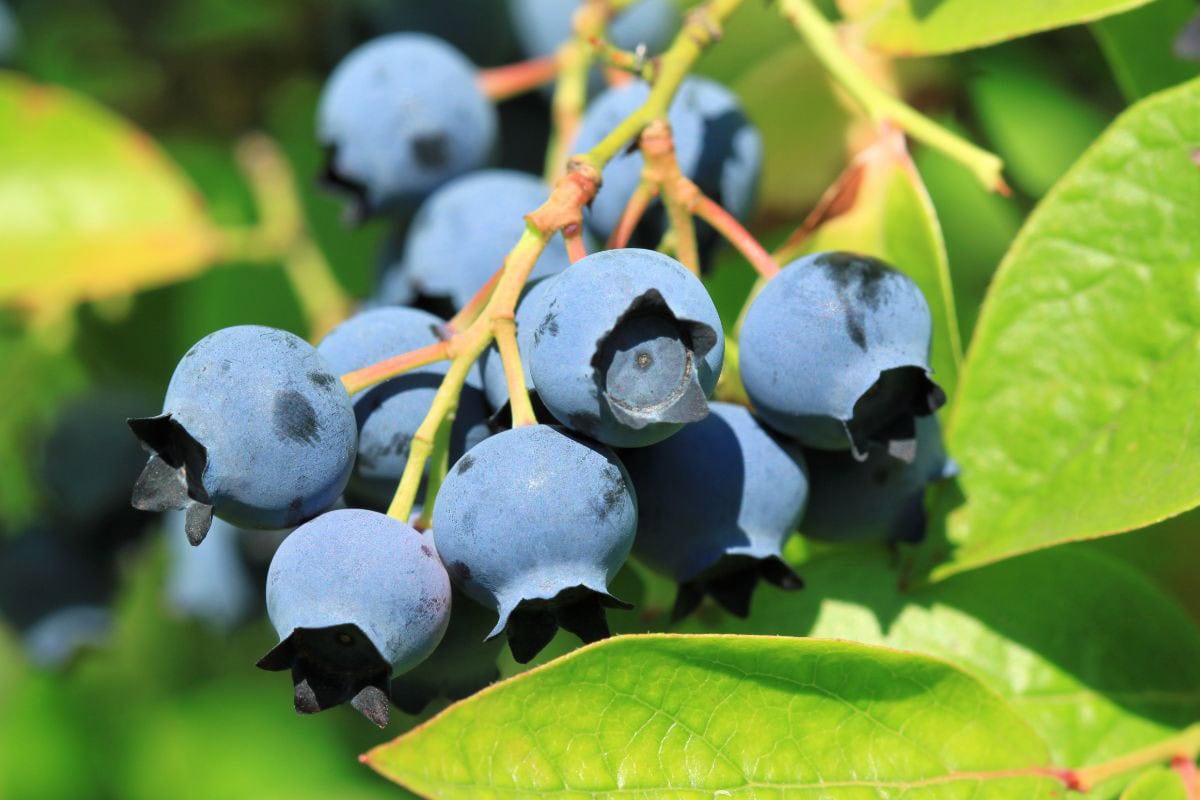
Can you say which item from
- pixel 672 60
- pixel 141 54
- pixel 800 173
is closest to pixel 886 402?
pixel 672 60

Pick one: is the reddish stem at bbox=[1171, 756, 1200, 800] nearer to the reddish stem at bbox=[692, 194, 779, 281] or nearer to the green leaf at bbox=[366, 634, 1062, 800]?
the green leaf at bbox=[366, 634, 1062, 800]

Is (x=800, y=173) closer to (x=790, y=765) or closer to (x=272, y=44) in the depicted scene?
(x=790, y=765)

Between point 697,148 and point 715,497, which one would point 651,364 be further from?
point 697,148

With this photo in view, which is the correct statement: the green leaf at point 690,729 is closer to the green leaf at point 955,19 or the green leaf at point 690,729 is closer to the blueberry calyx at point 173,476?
the blueberry calyx at point 173,476

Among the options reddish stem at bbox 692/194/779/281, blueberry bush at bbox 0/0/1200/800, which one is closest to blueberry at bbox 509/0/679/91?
blueberry bush at bbox 0/0/1200/800

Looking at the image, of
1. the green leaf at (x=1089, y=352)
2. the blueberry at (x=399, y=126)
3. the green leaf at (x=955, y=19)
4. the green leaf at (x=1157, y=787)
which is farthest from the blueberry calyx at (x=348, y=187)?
the green leaf at (x=1157, y=787)

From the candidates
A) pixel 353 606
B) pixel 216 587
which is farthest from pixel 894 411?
pixel 216 587
